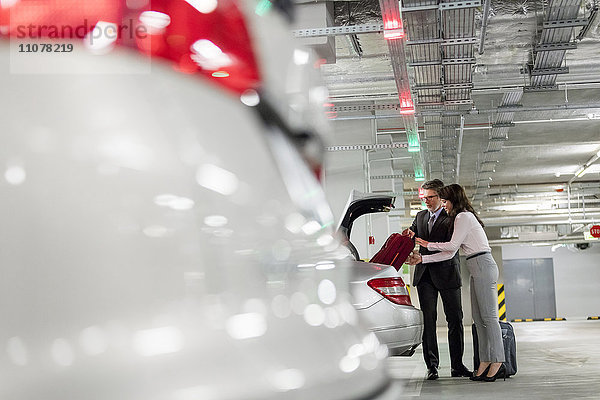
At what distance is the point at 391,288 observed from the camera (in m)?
4.40

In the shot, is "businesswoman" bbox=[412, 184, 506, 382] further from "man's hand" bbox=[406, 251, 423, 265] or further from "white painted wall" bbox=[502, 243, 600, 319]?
"white painted wall" bbox=[502, 243, 600, 319]

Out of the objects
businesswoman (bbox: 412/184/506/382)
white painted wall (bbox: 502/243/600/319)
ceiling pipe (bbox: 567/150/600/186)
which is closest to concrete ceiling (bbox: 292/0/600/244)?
ceiling pipe (bbox: 567/150/600/186)

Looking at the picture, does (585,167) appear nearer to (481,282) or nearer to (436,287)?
(436,287)

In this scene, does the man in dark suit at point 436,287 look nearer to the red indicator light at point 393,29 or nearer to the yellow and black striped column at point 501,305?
the red indicator light at point 393,29

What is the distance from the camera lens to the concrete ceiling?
6.85 metres

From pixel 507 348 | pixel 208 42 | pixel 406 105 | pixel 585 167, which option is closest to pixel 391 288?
pixel 507 348

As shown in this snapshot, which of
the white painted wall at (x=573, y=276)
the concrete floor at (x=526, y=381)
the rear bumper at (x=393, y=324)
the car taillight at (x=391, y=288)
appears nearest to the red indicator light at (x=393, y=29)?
the car taillight at (x=391, y=288)

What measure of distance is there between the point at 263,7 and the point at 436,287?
451 centimetres

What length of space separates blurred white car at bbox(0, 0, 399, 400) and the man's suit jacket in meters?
4.43

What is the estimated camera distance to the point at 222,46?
600 millimetres

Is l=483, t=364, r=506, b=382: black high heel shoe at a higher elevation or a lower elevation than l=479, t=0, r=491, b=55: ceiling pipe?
lower

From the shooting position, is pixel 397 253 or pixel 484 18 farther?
pixel 484 18

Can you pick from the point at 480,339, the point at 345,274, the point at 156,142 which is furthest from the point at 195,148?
the point at 480,339

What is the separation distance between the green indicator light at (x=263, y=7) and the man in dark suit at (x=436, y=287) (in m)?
4.36
